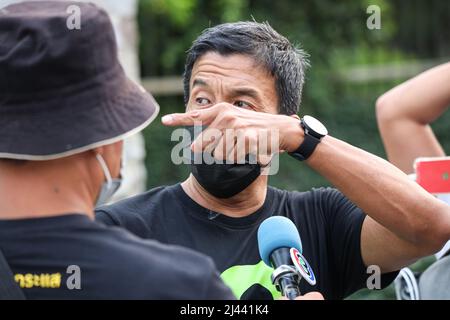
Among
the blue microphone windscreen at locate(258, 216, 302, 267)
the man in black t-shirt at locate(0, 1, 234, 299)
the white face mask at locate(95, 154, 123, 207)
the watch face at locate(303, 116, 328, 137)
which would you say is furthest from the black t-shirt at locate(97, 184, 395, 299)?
the man in black t-shirt at locate(0, 1, 234, 299)

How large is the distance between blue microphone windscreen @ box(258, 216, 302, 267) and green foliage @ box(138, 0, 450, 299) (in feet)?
18.1

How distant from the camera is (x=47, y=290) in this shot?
77.9 inches

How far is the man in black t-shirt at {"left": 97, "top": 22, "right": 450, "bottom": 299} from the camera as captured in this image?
284 cm

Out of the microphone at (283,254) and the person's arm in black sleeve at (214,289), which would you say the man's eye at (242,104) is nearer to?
the microphone at (283,254)

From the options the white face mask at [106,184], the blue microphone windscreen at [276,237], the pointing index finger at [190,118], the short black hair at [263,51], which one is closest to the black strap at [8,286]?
the white face mask at [106,184]

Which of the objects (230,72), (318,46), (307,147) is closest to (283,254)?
(307,147)

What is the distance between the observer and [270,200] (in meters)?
3.15

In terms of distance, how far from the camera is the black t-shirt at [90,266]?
194 cm

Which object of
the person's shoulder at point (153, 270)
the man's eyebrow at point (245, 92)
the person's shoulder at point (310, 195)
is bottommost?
the person's shoulder at point (310, 195)

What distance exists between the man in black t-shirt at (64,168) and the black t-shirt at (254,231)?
82cm

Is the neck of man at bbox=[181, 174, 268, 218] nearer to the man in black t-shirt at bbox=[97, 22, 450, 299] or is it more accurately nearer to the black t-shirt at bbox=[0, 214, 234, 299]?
the man in black t-shirt at bbox=[97, 22, 450, 299]

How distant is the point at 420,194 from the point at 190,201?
85 centimetres

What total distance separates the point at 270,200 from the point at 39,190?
1.31 meters
